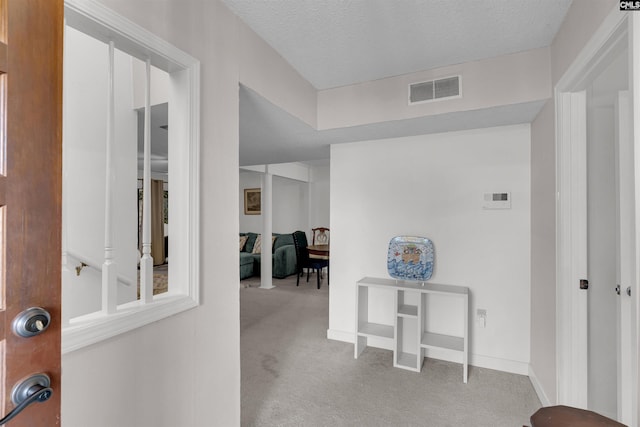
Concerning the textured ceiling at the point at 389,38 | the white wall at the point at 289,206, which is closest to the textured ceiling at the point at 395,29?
the textured ceiling at the point at 389,38

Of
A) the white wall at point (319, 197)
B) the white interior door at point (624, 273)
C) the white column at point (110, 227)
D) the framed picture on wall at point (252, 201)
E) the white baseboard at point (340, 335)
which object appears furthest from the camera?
the framed picture on wall at point (252, 201)

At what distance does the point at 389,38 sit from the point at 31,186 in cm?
190

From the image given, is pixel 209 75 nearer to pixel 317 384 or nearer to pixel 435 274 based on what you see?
pixel 317 384

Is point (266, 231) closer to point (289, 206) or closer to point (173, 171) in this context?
point (289, 206)

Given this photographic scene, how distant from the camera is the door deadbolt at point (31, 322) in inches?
22.3

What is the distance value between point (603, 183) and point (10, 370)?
2546mm

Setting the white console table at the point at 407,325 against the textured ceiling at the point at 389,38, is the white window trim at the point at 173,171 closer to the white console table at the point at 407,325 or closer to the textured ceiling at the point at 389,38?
the textured ceiling at the point at 389,38

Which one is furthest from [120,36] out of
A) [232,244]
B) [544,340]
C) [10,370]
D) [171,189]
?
[544,340]

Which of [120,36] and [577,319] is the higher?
A: [120,36]

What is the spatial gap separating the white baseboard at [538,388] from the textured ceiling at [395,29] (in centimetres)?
232

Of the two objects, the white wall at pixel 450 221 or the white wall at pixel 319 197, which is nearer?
the white wall at pixel 450 221

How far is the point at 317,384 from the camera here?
2344 millimetres

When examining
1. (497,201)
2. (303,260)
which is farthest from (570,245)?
(303,260)

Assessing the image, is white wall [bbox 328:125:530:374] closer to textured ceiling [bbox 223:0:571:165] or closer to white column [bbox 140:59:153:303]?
textured ceiling [bbox 223:0:571:165]
